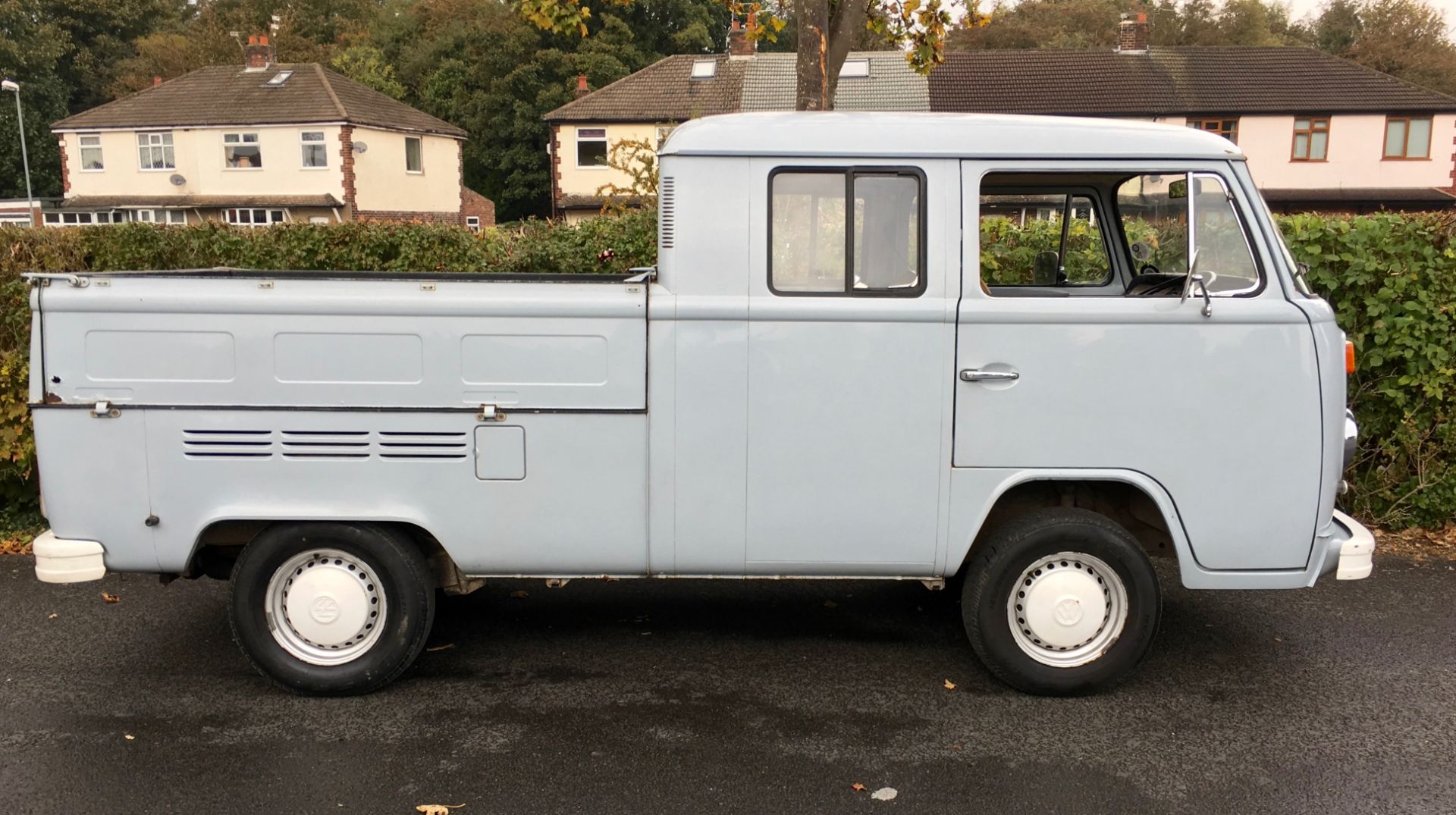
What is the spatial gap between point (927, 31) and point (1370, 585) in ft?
19.4

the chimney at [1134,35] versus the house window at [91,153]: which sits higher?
the chimney at [1134,35]

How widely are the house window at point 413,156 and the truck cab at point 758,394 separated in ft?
149

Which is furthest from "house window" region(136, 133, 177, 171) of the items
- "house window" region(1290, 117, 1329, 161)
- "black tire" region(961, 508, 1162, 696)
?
"black tire" region(961, 508, 1162, 696)

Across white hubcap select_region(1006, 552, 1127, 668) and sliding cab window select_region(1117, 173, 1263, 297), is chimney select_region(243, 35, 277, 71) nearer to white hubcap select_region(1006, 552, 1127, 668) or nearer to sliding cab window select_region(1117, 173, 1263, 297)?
sliding cab window select_region(1117, 173, 1263, 297)

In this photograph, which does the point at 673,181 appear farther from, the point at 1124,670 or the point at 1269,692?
the point at 1269,692

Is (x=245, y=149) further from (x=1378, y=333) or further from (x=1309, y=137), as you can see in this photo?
(x=1378, y=333)

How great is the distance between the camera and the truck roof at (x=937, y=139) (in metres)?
4.47

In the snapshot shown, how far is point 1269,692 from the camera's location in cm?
484

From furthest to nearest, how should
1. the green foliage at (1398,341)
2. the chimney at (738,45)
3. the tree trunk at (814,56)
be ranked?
the chimney at (738,45), the tree trunk at (814,56), the green foliage at (1398,341)

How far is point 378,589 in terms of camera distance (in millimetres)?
4715

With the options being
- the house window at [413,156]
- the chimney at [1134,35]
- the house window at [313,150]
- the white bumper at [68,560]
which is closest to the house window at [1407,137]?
the chimney at [1134,35]

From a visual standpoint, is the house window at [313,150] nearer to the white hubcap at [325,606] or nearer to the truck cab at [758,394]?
the truck cab at [758,394]

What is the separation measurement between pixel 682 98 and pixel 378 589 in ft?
130

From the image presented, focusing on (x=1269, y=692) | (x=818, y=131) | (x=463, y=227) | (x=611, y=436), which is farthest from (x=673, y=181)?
(x=463, y=227)
